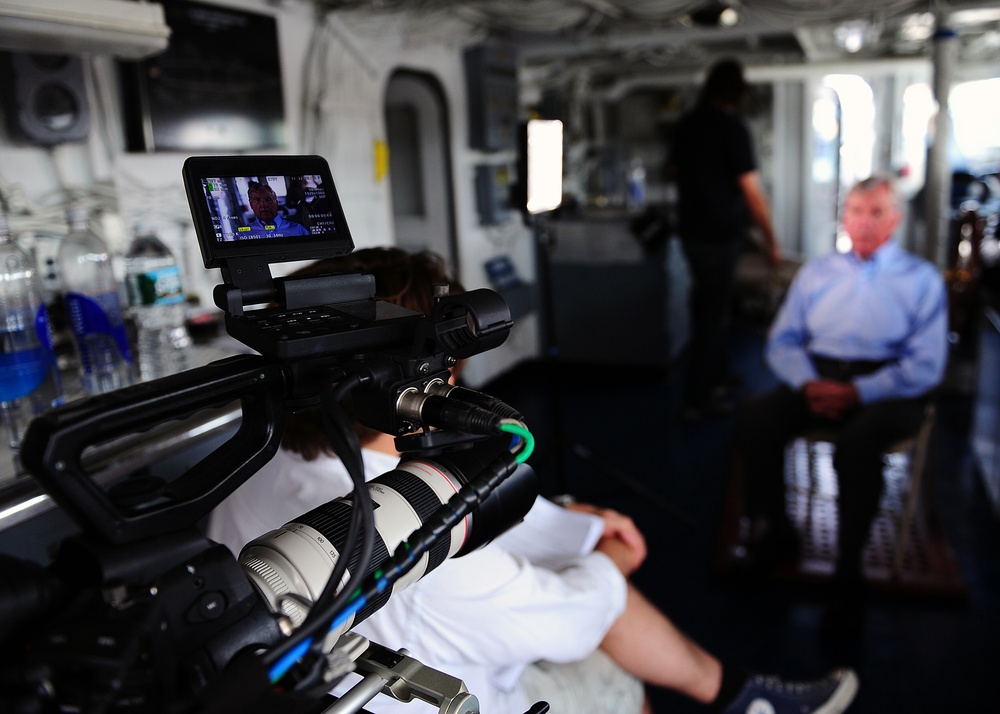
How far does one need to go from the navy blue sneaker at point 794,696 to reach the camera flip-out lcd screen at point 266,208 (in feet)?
4.44

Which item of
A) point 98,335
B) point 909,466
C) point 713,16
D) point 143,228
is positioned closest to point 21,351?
point 98,335

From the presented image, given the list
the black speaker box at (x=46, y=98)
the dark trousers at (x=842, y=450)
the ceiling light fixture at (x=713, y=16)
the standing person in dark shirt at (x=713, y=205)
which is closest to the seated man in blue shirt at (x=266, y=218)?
the black speaker box at (x=46, y=98)

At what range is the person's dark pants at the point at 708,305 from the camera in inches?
160

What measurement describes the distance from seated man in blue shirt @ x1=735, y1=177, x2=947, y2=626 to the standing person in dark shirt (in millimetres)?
1202

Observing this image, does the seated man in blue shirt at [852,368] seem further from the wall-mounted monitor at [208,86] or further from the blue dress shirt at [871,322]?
the wall-mounted monitor at [208,86]

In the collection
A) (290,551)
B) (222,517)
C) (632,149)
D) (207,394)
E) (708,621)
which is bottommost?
(708,621)

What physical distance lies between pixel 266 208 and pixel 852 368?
2.40 meters

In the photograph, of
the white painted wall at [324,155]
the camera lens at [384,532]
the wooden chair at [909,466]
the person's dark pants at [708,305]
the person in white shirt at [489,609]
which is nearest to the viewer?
the camera lens at [384,532]

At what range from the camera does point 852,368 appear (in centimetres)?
269

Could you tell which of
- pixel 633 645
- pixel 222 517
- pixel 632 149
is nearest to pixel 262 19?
pixel 222 517

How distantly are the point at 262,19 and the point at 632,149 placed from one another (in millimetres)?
5760

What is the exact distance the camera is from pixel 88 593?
0.53 metres

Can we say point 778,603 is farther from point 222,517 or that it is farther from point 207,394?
point 207,394

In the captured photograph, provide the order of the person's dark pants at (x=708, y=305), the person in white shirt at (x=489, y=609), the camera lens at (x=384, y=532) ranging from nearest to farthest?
the camera lens at (x=384, y=532)
the person in white shirt at (x=489, y=609)
the person's dark pants at (x=708, y=305)
